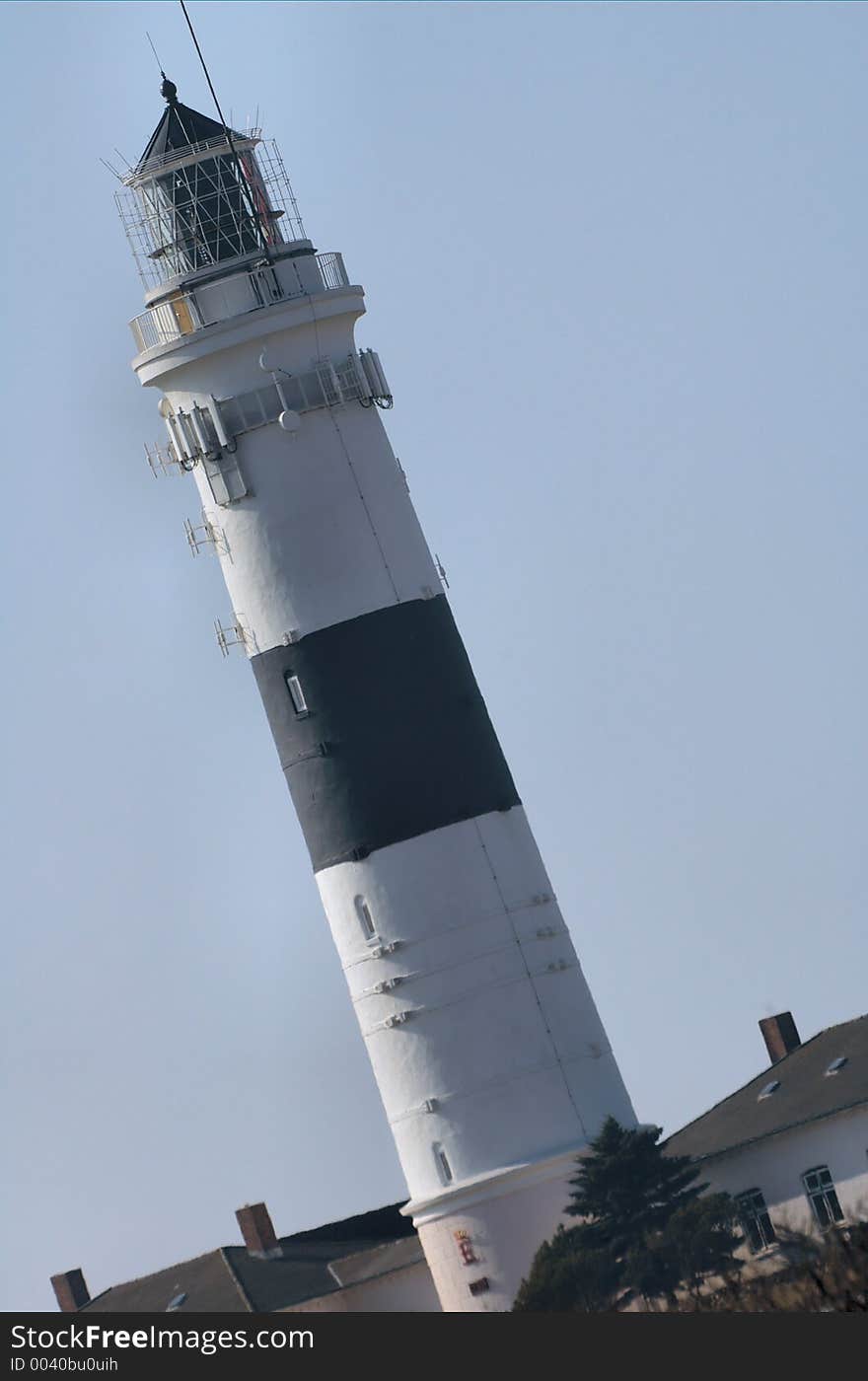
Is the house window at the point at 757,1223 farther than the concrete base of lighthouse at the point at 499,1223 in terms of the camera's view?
Yes

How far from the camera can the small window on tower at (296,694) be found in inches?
2660

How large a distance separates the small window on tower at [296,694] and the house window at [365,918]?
133 inches

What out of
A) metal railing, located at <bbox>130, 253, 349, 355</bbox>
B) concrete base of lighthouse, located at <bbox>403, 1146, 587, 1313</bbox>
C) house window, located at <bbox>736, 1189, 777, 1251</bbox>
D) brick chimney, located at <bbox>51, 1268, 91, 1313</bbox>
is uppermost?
metal railing, located at <bbox>130, 253, 349, 355</bbox>

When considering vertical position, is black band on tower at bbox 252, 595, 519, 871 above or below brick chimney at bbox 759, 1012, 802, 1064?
above

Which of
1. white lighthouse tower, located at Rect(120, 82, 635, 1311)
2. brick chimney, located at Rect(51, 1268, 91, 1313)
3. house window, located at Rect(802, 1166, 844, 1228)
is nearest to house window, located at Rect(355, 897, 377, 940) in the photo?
white lighthouse tower, located at Rect(120, 82, 635, 1311)

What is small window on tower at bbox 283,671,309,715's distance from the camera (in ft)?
222

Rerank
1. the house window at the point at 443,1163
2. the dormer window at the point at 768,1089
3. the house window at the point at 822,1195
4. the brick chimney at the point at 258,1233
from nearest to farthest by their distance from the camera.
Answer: the house window at the point at 443,1163 < the house window at the point at 822,1195 < the dormer window at the point at 768,1089 < the brick chimney at the point at 258,1233

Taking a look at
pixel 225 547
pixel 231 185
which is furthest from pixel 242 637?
pixel 231 185

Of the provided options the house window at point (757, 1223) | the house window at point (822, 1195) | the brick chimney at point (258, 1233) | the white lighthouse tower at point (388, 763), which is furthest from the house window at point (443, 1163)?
the brick chimney at point (258, 1233)

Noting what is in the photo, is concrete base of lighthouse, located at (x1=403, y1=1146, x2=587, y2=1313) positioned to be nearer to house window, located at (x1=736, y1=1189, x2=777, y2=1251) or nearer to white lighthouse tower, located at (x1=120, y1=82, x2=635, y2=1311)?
white lighthouse tower, located at (x1=120, y1=82, x2=635, y2=1311)

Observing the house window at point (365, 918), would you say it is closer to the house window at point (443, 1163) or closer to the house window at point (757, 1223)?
the house window at point (443, 1163)

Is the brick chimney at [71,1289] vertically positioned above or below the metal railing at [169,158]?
below

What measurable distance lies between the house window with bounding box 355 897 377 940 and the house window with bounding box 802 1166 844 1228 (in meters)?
9.20

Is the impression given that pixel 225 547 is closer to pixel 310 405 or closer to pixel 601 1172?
pixel 310 405
